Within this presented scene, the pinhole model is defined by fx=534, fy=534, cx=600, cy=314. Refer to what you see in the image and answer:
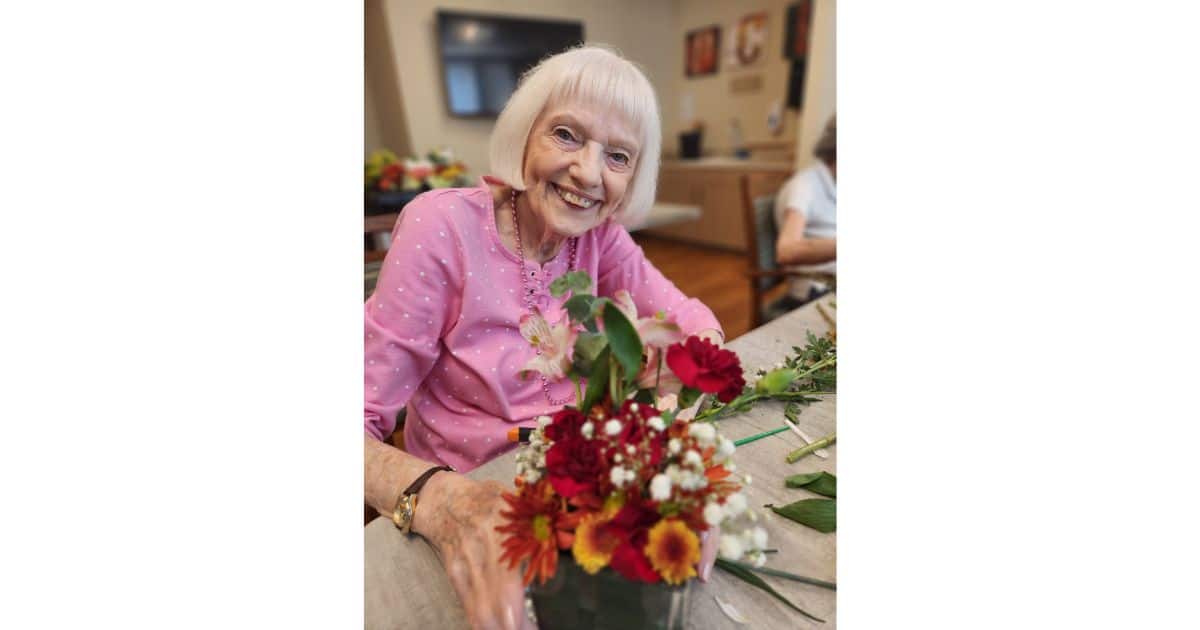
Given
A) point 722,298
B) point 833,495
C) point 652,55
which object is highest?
point 652,55

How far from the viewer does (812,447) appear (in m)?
0.78

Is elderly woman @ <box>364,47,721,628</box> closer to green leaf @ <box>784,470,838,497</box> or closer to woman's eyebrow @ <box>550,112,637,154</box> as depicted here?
woman's eyebrow @ <box>550,112,637,154</box>

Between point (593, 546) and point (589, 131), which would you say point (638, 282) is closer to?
point (589, 131)

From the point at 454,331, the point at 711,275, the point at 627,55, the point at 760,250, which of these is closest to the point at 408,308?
the point at 454,331

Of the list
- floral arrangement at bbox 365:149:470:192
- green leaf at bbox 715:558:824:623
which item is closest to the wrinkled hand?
green leaf at bbox 715:558:824:623

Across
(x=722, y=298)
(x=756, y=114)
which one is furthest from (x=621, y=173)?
(x=756, y=114)

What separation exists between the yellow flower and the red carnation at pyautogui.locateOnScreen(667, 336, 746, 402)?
12cm

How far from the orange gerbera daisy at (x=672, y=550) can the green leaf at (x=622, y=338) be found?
12 cm

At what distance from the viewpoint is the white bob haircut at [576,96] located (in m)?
0.83

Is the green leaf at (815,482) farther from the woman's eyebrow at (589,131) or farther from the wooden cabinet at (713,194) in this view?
the wooden cabinet at (713,194)

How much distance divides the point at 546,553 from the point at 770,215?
2.16m

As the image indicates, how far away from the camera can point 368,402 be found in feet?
2.70
